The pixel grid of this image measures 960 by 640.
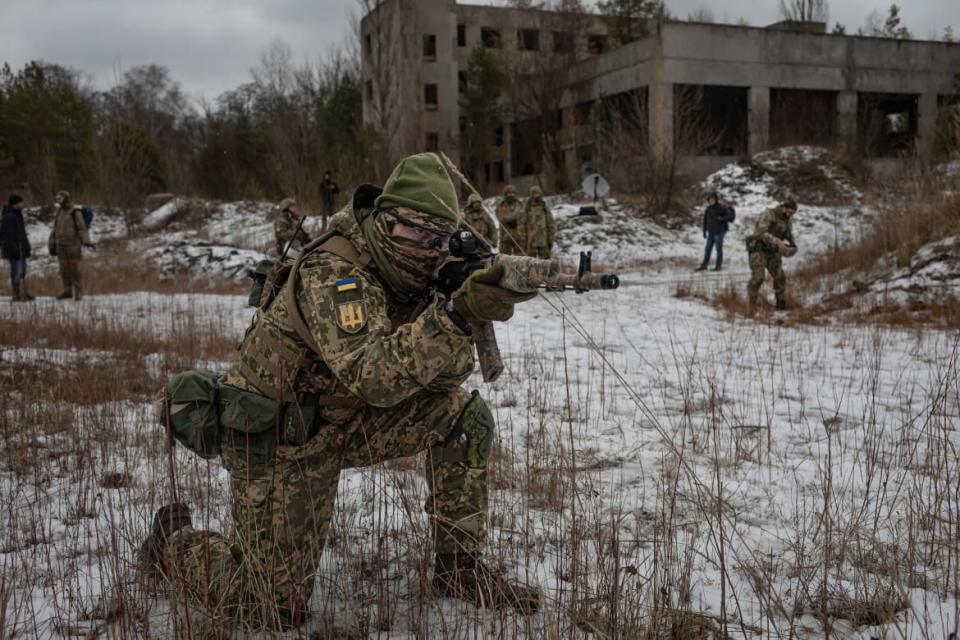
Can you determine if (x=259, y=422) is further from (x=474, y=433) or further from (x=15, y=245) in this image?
(x=15, y=245)

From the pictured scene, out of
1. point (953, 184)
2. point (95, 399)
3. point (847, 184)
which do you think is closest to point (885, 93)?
point (847, 184)

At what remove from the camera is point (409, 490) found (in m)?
3.36

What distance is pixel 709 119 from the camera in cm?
2912

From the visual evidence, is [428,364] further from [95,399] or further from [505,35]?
[505,35]

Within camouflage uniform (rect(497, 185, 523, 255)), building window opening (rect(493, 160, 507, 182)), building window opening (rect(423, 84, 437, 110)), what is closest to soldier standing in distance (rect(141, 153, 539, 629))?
camouflage uniform (rect(497, 185, 523, 255))

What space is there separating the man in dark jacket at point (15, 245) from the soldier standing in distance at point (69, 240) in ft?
2.04

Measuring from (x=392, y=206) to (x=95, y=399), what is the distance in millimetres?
3533

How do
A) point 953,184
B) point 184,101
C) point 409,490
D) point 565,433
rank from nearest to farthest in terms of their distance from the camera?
1. point 409,490
2. point 565,433
3. point 953,184
4. point 184,101

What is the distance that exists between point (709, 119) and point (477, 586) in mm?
30178

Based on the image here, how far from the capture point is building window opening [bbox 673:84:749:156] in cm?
2281

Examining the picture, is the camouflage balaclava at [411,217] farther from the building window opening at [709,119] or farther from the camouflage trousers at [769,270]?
the building window opening at [709,119]

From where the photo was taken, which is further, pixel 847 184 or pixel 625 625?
pixel 847 184

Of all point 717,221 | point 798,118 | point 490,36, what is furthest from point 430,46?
point 717,221

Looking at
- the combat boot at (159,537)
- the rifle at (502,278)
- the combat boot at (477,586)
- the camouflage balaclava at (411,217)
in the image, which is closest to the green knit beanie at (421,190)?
the camouflage balaclava at (411,217)
